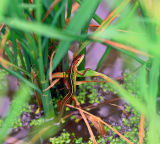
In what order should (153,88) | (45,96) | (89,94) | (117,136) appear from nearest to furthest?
(153,88)
(45,96)
(117,136)
(89,94)

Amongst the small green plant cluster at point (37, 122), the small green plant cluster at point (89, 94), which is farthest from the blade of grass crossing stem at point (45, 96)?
the small green plant cluster at point (89, 94)

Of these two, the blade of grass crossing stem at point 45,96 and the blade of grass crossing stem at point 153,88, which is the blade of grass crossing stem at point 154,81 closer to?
the blade of grass crossing stem at point 153,88

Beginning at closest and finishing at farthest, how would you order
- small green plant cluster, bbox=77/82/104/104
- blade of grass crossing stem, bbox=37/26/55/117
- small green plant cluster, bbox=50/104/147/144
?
blade of grass crossing stem, bbox=37/26/55/117 < small green plant cluster, bbox=50/104/147/144 < small green plant cluster, bbox=77/82/104/104

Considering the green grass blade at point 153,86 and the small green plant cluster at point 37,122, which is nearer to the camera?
the green grass blade at point 153,86

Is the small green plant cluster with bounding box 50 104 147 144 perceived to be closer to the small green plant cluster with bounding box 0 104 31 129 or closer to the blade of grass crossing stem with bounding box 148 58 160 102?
the small green plant cluster with bounding box 0 104 31 129

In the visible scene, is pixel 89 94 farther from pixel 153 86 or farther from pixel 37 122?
pixel 153 86

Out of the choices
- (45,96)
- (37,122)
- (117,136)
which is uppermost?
(45,96)

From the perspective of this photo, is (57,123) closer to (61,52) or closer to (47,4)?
(61,52)

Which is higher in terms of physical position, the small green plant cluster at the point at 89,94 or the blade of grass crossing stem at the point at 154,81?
the blade of grass crossing stem at the point at 154,81

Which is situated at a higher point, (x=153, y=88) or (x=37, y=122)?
(x=153, y=88)

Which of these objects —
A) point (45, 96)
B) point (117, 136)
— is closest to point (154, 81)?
point (45, 96)

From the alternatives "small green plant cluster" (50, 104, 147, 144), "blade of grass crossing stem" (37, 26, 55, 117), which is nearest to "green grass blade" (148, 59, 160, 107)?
"blade of grass crossing stem" (37, 26, 55, 117)

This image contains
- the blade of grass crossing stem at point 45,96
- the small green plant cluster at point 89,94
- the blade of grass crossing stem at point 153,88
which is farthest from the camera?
the small green plant cluster at point 89,94
